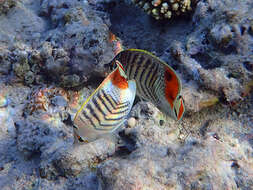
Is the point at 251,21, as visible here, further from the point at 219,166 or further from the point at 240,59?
the point at 219,166

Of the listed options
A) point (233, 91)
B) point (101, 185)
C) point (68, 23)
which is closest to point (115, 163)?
point (101, 185)

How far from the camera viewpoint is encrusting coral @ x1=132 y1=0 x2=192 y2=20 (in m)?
3.19

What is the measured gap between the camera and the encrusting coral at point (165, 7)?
10.5 feet

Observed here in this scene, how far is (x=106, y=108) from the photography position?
1505mm

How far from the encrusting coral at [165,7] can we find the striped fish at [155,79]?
80.7 inches

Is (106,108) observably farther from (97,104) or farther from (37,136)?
(37,136)

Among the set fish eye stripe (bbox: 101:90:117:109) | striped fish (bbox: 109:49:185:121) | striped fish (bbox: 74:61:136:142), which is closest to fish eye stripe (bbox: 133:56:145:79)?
striped fish (bbox: 109:49:185:121)

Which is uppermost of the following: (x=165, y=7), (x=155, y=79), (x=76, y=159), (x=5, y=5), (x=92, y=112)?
(x=165, y=7)

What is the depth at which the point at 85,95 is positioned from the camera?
10.8 feet

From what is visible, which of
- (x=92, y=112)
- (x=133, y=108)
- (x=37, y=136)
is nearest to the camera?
(x=92, y=112)

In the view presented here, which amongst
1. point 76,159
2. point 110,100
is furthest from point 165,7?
point 76,159

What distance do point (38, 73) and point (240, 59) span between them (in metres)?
2.95

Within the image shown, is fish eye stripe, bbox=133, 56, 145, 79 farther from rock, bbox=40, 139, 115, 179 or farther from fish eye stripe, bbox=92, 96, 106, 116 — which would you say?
rock, bbox=40, 139, 115, 179

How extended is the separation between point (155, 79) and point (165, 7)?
6.97ft
